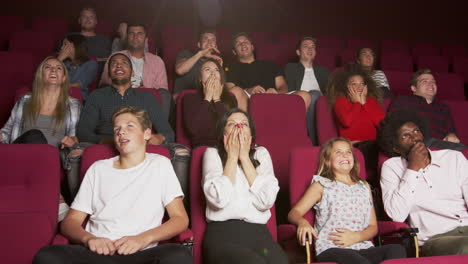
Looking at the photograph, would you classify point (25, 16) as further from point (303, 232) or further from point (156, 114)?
point (303, 232)

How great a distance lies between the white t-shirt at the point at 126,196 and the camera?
110 centimetres

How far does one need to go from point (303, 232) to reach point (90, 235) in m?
0.45

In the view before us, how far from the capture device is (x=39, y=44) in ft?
8.16

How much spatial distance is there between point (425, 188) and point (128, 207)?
30.9 inches

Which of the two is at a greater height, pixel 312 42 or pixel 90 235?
pixel 312 42

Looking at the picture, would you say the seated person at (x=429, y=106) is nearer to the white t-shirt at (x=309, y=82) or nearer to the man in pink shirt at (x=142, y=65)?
the white t-shirt at (x=309, y=82)

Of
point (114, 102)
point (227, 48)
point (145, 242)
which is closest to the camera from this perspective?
point (145, 242)

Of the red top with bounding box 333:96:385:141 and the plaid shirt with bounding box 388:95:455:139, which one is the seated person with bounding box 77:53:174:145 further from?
the plaid shirt with bounding box 388:95:455:139

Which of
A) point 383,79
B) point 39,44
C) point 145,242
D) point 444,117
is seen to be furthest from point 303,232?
point 39,44

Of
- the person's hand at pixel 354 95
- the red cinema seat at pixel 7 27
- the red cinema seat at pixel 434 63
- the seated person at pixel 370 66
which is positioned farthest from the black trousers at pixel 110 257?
the red cinema seat at pixel 434 63

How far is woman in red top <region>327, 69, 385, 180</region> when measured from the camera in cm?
176

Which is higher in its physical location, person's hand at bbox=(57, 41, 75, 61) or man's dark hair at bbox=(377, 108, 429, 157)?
person's hand at bbox=(57, 41, 75, 61)

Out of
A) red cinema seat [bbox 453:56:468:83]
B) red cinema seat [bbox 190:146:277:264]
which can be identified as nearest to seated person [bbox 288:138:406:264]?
red cinema seat [bbox 190:146:277:264]

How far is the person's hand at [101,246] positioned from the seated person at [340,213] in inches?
15.9
